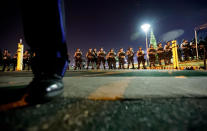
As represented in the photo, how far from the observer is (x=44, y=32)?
0.67m

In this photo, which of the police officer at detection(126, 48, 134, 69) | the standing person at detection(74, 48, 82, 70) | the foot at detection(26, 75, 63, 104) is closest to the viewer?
the foot at detection(26, 75, 63, 104)

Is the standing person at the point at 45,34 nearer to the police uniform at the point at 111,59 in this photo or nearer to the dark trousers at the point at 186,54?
the police uniform at the point at 111,59

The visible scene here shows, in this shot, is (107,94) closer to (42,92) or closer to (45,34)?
(42,92)

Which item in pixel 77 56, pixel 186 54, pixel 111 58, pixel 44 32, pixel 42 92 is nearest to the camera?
pixel 42 92

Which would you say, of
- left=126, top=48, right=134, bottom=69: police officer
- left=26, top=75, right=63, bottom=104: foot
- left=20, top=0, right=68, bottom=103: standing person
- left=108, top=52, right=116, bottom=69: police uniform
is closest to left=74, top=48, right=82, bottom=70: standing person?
left=108, top=52, right=116, bottom=69: police uniform

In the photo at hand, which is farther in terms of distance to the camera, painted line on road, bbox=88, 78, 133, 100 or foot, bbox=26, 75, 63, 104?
painted line on road, bbox=88, 78, 133, 100

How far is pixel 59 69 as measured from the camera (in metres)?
0.75

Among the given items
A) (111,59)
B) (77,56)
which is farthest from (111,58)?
(77,56)

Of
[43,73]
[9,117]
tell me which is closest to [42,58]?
[43,73]

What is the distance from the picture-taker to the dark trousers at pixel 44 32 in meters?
0.64

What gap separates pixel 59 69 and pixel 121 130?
0.64m

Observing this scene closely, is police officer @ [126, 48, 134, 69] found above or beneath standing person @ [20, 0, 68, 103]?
above

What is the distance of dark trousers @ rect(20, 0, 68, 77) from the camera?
638 mm

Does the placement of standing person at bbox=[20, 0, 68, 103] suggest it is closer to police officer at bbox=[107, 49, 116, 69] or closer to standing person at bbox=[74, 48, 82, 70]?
standing person at bbox=[74, 48, 82, 70]
